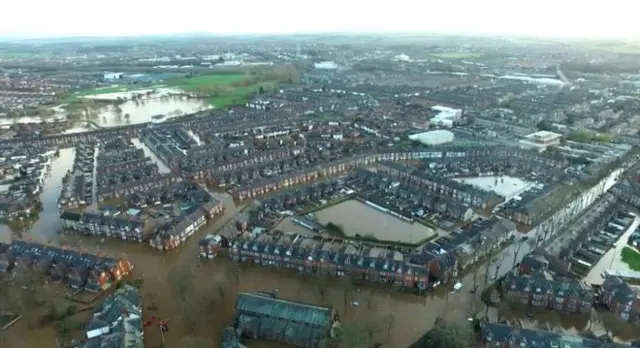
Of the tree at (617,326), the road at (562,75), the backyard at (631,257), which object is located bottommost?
the tree at (617,326)

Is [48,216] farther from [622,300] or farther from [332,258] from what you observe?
[622,300]

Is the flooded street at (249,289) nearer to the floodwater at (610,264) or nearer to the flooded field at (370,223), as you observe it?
the flooded field at (370,223)

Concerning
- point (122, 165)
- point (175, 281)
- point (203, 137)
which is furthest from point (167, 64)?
point (175, 281)

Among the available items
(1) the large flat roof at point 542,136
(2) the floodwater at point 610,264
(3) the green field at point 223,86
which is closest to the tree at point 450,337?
(2) the floodwater at point 610,264

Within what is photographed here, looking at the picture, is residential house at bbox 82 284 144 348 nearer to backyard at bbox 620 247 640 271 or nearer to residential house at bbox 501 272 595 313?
residential house at bbox 501 272 595 313

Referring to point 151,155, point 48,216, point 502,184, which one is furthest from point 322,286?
point 151,155

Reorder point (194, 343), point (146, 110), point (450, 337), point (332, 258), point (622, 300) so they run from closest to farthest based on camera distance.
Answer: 1. point (450, 337)
2. point (194, 343)
3. point (622, 300)
4. point (332, 258)
5. point (146, 110)
